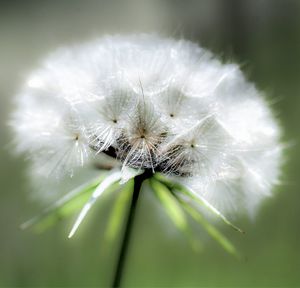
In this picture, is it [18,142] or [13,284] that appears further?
[13,284]

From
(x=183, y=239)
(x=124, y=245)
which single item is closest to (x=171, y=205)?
(x=124, y=245)

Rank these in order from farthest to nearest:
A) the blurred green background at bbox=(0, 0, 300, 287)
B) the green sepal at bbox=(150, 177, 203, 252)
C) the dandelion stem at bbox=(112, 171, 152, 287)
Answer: the blurred green background at bbox=(0, 0, 300, 287)
the green sepal at bbox=(150, 177, 203, 252)
the dandelion stem at bbox=(112, 171, 152, 287)

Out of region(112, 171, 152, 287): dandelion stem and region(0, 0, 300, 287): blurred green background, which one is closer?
region(112, 171, 152, 287): dandelion stem

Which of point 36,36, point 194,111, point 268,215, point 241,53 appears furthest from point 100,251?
point 36,36

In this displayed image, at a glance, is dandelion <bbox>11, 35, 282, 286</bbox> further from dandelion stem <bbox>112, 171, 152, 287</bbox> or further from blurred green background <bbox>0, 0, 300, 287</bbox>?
blurred green background <bbox>0, 0, 300, 287</bbox>

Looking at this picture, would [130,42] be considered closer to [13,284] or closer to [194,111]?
[194,111]

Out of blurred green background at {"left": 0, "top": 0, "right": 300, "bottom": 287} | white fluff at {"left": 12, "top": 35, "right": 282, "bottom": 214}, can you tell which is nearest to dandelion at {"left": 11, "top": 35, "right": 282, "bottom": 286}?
white fluff at {"left": 12, "top": 35, "right": 282, "bottom": 214}

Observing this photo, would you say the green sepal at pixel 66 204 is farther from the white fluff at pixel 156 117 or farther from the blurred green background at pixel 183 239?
the blurred green background at pixel 183 239
